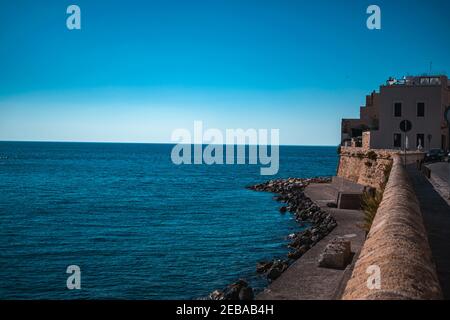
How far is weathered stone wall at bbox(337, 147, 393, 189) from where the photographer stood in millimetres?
33097

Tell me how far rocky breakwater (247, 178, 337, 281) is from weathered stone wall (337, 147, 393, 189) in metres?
4.45

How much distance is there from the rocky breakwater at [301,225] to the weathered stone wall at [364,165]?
14.6 ft

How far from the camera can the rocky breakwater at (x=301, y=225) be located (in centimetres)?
1828

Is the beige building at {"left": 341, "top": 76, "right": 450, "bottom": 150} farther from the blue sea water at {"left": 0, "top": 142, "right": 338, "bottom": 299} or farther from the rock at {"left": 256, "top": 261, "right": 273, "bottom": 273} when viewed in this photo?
the rock at {"left": 256, "top": 261, "right": 273, "bottom": 273}

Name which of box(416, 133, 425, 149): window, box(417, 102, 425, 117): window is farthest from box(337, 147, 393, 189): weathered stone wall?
box(417, 102, 425, 117): window

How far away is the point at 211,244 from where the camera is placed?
2517 cm

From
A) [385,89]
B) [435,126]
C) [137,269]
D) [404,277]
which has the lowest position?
[137,269]

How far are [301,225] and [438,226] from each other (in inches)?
780

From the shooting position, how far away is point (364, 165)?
37.3 m

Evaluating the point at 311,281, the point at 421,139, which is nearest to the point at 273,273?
the point at 311,281

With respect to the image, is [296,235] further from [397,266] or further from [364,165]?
[397,266]

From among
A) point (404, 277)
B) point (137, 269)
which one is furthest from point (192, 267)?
point (404, 277)

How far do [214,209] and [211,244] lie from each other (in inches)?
558

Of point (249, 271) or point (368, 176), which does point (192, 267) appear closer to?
point (249, 271)
